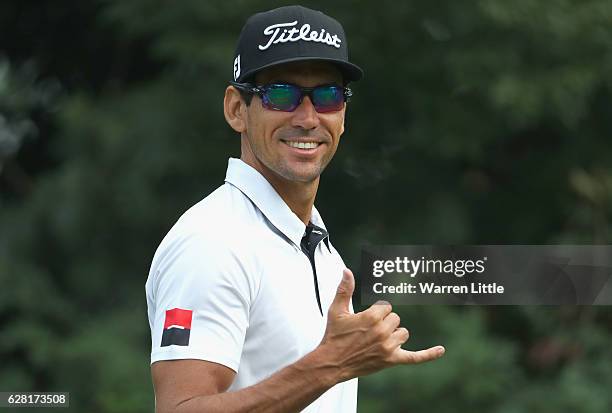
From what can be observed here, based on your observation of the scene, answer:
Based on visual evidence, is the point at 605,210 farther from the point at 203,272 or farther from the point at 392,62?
the point at 203,272

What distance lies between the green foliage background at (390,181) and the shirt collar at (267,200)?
17.7 ft

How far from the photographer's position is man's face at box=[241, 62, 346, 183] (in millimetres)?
2963

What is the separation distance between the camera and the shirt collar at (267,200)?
2.95m

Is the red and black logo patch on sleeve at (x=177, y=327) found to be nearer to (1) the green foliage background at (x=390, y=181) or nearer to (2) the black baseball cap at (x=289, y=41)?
(2) the black baseball cap at (x=289, y=41)

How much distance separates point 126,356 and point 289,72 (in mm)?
6185

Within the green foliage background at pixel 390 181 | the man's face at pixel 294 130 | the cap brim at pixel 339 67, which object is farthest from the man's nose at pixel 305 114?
the green foliage background at pixel 390 181

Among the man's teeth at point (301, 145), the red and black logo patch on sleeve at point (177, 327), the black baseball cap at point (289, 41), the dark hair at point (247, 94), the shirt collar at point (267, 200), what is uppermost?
the black baseball cap at point (289, 41)

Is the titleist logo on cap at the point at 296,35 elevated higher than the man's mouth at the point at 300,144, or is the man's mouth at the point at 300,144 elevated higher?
the titleist logo on cap at the point at 296,35

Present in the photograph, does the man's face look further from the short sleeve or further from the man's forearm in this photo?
the man's forearm

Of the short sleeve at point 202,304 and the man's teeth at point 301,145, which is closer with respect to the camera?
the short sleeve at point 202,304

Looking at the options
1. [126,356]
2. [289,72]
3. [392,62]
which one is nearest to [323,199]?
[392,62]

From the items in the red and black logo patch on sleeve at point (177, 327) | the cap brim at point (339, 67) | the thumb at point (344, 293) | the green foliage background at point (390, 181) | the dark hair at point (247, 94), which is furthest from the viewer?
the green foliage background at point (390, 181)

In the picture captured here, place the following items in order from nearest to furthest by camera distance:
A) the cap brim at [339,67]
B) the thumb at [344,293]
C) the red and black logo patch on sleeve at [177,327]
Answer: the thumb at [344,293] < the red and black logo patch on sleeve at [177,327] < the cap brim at [339,67]

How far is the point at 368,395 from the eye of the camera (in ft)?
27.8
